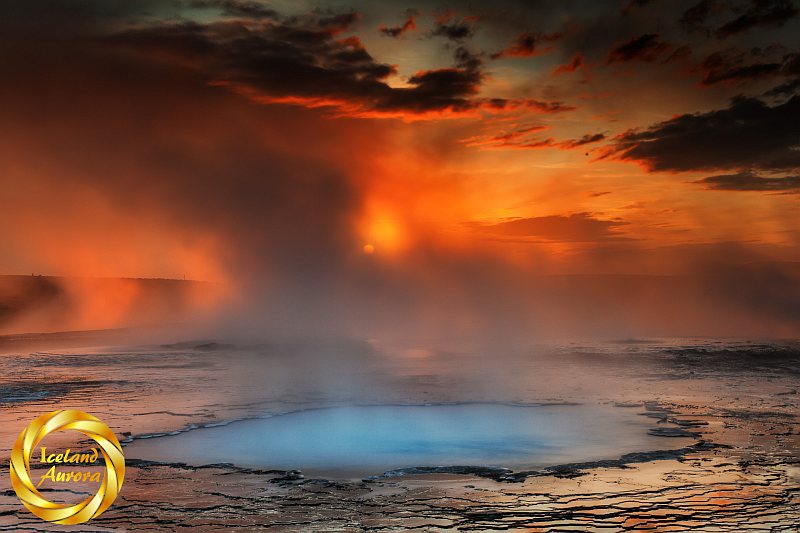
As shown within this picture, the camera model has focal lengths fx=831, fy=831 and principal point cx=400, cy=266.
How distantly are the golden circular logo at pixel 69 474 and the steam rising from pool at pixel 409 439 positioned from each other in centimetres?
58

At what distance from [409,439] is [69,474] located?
3852 mm

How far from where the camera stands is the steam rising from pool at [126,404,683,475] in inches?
348

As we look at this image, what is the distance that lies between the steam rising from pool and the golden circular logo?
1.91 feet

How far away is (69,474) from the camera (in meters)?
8.10

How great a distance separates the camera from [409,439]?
10.0 m

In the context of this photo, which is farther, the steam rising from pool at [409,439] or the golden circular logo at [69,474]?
the steam rising from pool at [409,439]

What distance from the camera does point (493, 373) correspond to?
18484mm

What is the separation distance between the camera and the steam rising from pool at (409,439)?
8828 millimetres

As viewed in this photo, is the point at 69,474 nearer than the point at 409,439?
Yes

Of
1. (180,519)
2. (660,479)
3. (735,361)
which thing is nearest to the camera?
(180,519)

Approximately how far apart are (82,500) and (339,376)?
11.0 m

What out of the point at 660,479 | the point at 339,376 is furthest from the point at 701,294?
the point at 660,479

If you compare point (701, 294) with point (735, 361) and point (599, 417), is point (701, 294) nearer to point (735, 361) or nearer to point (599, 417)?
Result: point (735, 361)

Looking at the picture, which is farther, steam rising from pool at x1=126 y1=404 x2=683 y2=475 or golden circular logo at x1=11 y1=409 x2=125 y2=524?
steam rising from pool at x1=126 y1=404 x2=683 y2=475
